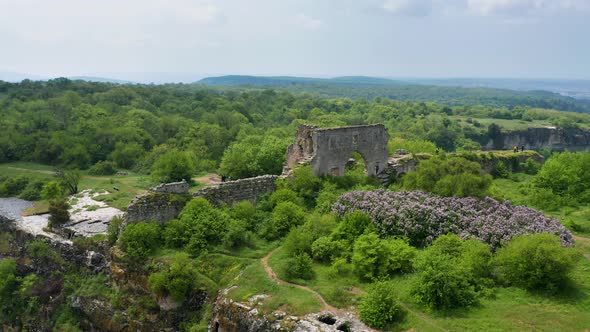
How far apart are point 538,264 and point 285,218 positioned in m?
11.2

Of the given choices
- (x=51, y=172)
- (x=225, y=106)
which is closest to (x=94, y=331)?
(x=51, y=172)

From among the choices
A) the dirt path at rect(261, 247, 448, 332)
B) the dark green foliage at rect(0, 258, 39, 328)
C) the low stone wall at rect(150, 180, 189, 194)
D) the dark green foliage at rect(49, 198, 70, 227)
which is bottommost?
the dark green foliage at rect(0, 258, 39, 328)

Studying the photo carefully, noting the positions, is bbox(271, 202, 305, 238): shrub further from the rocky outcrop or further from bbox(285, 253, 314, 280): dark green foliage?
the rocky outcrop

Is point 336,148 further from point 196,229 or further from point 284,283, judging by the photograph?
point 284,283

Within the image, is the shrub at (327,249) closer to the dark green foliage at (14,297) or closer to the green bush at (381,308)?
the green bush at (381,308)

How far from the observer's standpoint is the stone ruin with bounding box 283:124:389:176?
27.6m

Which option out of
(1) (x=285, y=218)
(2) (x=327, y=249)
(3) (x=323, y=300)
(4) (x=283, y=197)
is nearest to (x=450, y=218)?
(2) (x=327, y=249)

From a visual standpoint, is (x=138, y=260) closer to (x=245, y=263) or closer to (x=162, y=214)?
(x=162, y=214)

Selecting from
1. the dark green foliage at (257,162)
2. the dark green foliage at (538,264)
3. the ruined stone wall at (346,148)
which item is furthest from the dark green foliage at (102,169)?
the dark green foliage at (538,264)

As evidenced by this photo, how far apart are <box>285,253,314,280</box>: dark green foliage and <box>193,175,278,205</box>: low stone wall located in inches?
279

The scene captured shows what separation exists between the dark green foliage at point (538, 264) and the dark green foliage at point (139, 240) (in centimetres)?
1481

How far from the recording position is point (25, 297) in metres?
24.7

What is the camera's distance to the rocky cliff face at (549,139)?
90438 millimetres

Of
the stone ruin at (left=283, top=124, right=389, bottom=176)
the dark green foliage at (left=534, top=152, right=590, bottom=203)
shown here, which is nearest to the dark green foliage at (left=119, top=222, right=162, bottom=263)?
the stone ruin at (left=283, top=124, right=389, bottom=176)
